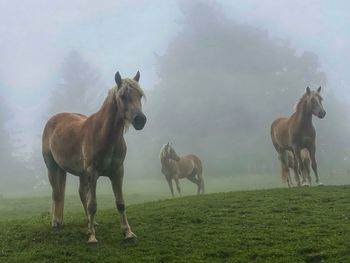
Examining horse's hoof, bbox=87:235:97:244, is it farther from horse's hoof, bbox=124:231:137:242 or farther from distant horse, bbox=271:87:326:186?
distant horse, bbox=271:87:326:186

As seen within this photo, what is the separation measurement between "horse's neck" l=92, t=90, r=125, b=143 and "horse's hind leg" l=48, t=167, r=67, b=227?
2.35 m

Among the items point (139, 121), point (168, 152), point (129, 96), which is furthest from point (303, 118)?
point (168, 152)

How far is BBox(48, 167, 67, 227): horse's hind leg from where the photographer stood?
11.4 meters

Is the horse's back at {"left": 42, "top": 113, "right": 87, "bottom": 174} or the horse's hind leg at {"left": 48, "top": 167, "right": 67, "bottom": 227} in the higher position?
the horse's back at {"left": 42, "top": 113, "right": 87, "bottom": 174}

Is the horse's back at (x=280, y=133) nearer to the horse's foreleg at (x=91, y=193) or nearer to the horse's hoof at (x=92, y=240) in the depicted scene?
the horse's hoof at (x=92, y=240)

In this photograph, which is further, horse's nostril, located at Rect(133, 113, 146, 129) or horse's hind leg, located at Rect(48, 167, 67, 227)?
horse's hind leg, located at Rect(48, 167, 67, 227)

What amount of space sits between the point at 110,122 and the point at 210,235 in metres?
3.58

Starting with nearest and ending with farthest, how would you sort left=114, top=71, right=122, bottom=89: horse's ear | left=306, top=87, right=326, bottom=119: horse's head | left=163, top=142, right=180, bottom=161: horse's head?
left=114, top=71, right=122, bottom=89: horse's ear → left=306, top=87, right=326, bottom=119: horse's head → left=163, top=142, right=180, bottom=161: horse's head

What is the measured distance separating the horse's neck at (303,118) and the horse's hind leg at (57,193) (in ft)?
33.3

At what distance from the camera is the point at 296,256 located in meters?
8.99

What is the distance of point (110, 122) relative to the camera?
9875 millimetres

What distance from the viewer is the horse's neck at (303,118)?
59.2ft

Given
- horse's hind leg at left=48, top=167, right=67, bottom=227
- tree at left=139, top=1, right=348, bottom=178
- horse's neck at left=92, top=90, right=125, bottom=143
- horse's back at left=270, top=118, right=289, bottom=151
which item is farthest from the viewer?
tree at left=139, top=1, right=348, bottom=178

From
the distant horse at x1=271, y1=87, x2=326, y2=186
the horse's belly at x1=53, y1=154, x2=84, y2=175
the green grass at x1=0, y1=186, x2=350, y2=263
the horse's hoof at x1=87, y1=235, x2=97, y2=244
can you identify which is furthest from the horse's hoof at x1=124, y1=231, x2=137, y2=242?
the distant horse at x1=271, y1=87, x2=326, y2=186
